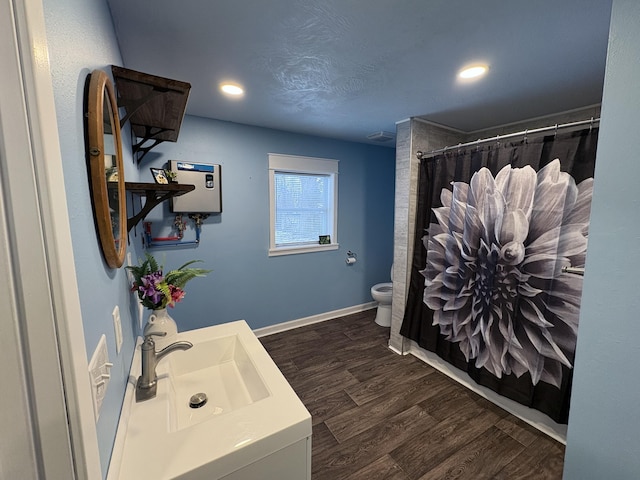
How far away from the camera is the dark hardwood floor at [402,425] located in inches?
57.9

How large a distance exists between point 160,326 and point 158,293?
150 mm

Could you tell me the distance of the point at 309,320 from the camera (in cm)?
319

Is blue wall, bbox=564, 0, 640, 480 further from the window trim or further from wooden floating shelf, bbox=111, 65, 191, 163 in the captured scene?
the window trim

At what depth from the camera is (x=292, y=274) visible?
303 centimetres

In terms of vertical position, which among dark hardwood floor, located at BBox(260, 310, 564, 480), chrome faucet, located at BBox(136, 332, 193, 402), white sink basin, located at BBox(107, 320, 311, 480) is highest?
chrome faucet, located at BBox(136, 332, 193, 402)

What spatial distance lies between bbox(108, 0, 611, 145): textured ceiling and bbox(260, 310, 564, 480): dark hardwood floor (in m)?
2.26

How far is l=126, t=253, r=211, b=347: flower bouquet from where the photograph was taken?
1.05 metres

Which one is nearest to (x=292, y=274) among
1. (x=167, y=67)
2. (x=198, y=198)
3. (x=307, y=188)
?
(x=307, y=188)

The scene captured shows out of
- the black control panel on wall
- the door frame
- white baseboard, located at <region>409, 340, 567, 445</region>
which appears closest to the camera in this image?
the door frame

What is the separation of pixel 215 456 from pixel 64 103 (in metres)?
0.92

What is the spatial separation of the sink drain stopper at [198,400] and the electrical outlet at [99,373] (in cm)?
55

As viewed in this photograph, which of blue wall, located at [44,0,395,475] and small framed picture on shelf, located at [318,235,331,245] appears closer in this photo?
blue wall, located at [44,0,395,475]

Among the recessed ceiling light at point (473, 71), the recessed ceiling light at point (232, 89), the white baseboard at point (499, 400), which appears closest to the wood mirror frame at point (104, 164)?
the recessed ceiling light at point (232, 89)

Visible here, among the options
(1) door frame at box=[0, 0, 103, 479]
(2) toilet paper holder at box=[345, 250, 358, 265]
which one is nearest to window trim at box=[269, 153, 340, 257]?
(2) toilet paper holder at box=[345, 250, 358, 265]
